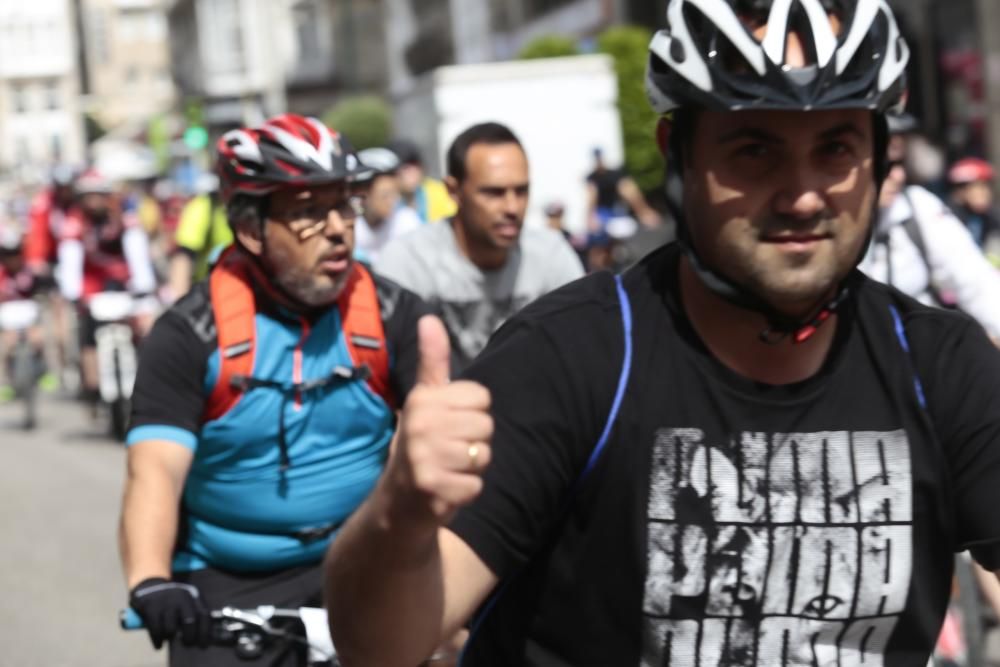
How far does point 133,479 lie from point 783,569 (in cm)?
192

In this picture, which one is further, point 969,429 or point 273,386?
point 273,386

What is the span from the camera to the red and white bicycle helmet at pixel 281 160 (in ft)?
14.0

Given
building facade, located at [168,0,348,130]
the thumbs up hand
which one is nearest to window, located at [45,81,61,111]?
building facade, located at [168,0,348,130]

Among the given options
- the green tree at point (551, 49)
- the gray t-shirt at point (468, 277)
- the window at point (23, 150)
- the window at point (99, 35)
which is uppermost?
the window at point (99, 35)

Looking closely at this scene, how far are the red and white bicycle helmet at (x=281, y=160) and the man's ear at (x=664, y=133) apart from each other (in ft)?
5.77

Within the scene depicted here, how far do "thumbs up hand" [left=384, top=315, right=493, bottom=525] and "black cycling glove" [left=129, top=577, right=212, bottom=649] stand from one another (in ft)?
5.54

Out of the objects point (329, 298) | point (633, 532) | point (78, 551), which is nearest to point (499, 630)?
point (633, 532)

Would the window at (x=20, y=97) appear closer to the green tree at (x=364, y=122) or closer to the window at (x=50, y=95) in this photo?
the window at (x=50, y=95)

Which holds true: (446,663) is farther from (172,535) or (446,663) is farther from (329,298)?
(329,298)

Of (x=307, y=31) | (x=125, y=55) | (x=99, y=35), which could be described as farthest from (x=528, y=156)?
(x=99, y=35)

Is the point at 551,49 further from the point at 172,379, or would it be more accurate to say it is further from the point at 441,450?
the point at 441,450

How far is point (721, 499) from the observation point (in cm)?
240

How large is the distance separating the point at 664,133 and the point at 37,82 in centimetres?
15376

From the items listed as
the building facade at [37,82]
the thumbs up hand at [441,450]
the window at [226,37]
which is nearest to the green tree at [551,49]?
the thumbs up hand at [441,450]
